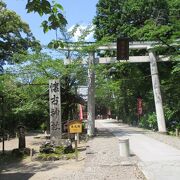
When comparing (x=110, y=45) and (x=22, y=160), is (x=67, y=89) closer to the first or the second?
(x=110, y=45)

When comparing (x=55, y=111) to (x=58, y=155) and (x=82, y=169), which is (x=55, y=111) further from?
(x=82, y=169)

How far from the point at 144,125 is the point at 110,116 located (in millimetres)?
54785

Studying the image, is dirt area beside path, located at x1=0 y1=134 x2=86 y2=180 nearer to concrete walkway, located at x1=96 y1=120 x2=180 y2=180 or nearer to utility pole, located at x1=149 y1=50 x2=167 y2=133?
concrete walkway, located at x1=96 y1=120 x2=180 y2=180

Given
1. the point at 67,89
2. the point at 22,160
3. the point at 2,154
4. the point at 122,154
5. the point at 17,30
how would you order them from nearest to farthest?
1. the point at 122,154
2. the point at 22,160
3. the point at 2,154
4. the point at 67,89
5. the point at 17,30

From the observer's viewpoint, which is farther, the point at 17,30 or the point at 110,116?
the point at 110,116

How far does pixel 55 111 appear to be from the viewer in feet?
67.8

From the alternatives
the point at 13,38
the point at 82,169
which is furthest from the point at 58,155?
the point at 13,38

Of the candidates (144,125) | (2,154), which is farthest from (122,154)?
(144,125)

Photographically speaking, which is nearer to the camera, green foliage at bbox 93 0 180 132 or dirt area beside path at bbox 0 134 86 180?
dirt area beside path at bbox 0 134 86 180

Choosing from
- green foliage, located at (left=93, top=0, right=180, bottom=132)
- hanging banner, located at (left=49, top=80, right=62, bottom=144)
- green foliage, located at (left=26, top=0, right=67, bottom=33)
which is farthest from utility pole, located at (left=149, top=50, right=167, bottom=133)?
green foliage, located at (left=26, top=0, right=67, bottom=33)

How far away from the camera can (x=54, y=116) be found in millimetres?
20531

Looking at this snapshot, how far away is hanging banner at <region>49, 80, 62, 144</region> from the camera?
20094 millimetres

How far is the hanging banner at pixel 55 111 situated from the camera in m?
20.1

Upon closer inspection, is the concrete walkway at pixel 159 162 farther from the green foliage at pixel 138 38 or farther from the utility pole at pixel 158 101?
the green foliage at pixel 138 38
